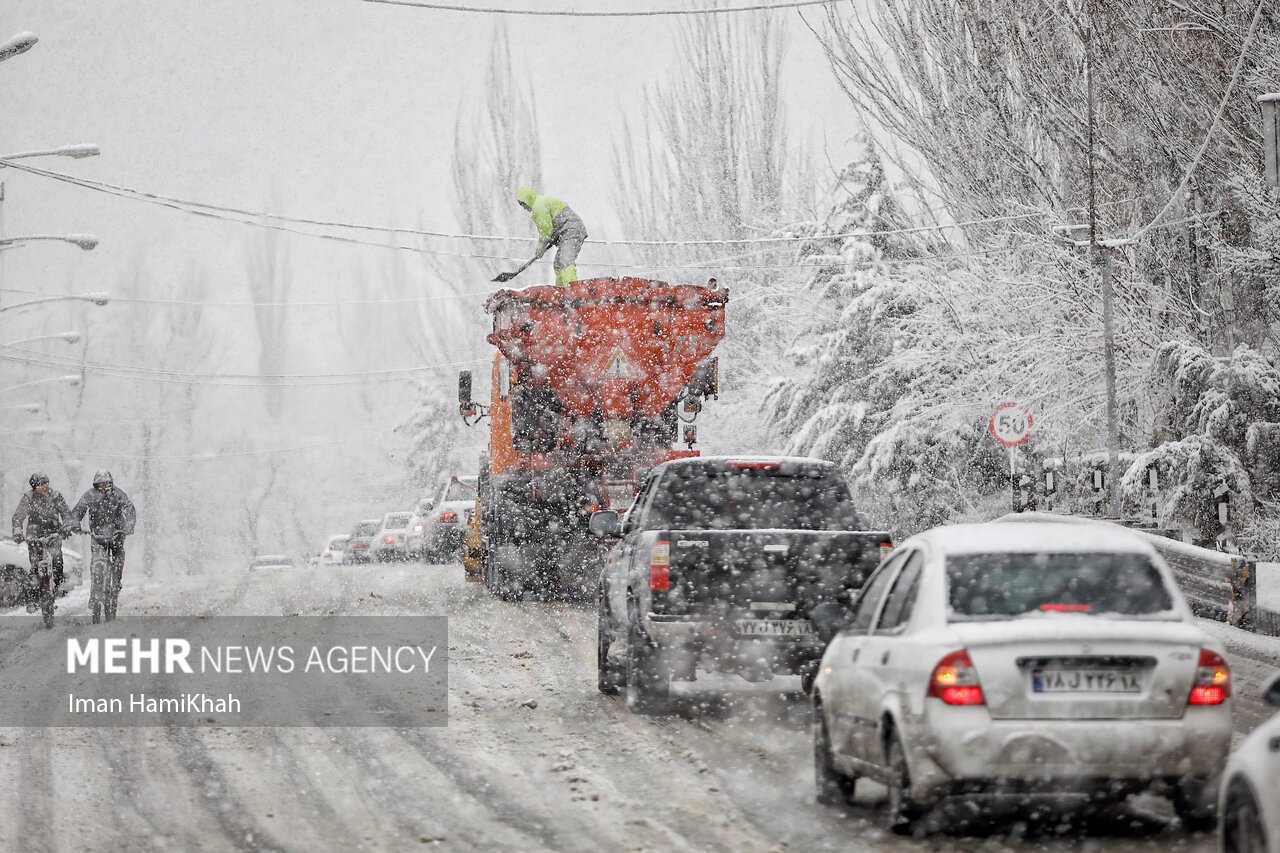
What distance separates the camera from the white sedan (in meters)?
6.96

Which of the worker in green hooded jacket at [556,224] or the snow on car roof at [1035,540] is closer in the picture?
the snow on car roof at [1035,540]

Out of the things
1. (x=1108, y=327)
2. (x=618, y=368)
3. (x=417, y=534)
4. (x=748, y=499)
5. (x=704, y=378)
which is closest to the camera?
(x=748, y=499)

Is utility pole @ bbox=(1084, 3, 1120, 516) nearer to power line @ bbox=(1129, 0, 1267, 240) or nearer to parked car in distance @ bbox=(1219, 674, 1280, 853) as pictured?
power line @ bbox=(1129, 0, 1267, 240)

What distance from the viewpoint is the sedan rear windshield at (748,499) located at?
12891mm

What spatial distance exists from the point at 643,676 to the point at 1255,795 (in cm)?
675

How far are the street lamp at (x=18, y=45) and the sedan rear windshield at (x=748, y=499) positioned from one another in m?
12.3

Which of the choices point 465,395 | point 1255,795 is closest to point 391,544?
point 465,395

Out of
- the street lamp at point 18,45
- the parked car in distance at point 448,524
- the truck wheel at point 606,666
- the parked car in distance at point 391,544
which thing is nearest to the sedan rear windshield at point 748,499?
the truck wheel at point 606,666

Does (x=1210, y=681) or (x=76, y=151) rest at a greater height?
(x=76, y=151)

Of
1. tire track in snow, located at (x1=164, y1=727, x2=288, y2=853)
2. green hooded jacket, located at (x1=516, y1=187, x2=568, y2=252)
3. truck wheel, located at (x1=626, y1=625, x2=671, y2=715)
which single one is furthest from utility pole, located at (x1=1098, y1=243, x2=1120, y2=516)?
tire track in snow, located at (x1=164, y1=727, x2=288, y2=853)

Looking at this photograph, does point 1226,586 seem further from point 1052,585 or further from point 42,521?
point 42,521

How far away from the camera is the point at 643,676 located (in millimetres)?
11664

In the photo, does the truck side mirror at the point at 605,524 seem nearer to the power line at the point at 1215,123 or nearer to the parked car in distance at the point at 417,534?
the power line at the point at 1215,123

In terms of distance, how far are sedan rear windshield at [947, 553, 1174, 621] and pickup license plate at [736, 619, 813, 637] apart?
383 cm
